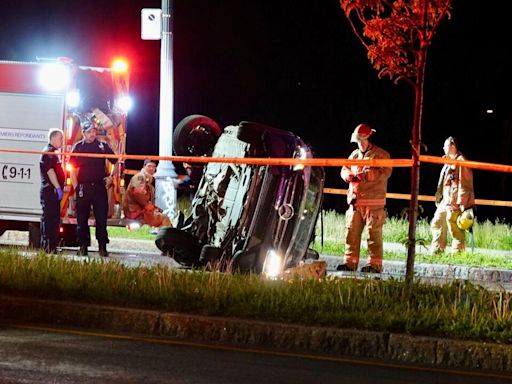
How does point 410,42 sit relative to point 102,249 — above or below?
above

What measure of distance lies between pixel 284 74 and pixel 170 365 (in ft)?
105

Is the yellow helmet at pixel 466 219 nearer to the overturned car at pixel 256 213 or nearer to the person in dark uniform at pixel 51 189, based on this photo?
the overturned car at pixel 256 213

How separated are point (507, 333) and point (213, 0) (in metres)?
30.3

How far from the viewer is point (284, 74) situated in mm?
38312

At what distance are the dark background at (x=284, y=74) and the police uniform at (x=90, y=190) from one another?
64.3 feet

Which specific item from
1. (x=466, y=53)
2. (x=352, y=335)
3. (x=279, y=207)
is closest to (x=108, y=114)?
(x=279, y=207)

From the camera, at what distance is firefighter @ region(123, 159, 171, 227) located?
1551cm

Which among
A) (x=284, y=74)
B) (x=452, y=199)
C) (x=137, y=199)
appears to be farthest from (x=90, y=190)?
(x=284, y=74)

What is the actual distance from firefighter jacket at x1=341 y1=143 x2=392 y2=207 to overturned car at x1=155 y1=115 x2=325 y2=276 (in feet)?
3.08

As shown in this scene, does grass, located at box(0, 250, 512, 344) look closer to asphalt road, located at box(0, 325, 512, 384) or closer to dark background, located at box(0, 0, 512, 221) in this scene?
asphalt road, located at box(0, 325, 512, 384)

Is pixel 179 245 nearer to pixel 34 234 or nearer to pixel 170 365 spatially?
pixel 34 234

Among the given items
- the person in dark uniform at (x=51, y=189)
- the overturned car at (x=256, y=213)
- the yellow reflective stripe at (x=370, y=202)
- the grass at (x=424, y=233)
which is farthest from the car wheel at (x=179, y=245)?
the grass at (x=424, y=233)

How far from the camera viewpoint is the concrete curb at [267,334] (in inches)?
291

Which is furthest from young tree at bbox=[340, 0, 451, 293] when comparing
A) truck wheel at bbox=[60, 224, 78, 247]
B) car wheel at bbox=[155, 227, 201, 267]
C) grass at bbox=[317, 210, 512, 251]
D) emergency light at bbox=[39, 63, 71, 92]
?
grass at bbox=[317, 210, 512, 251]
